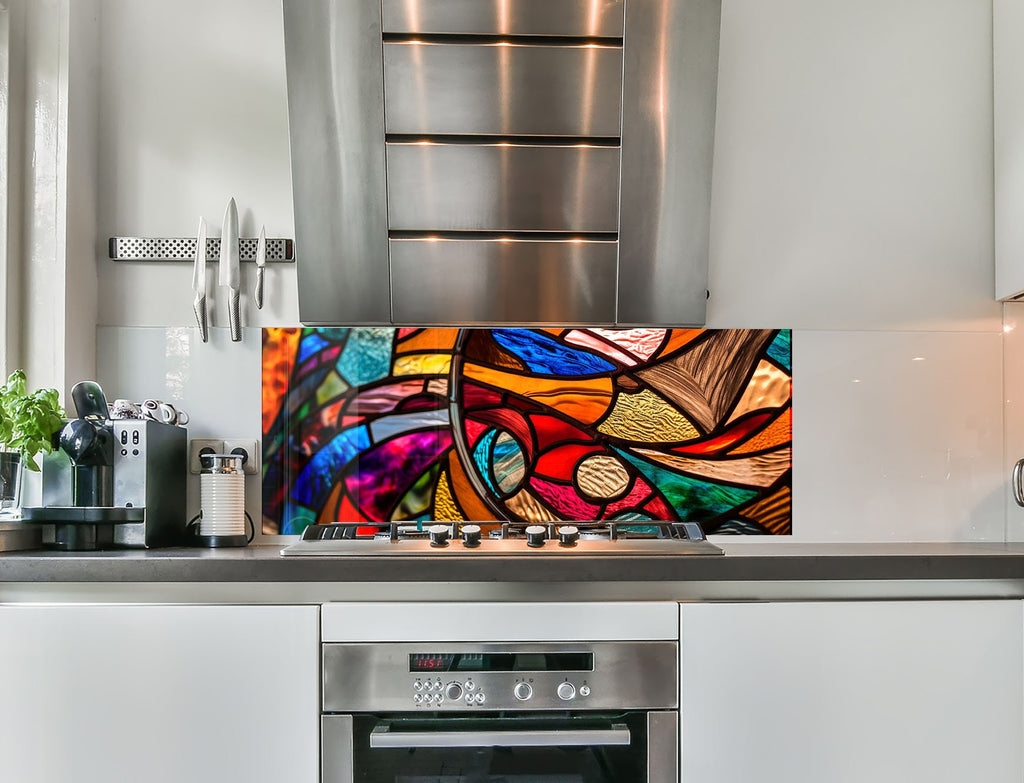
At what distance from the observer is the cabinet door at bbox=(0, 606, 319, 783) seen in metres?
1.48

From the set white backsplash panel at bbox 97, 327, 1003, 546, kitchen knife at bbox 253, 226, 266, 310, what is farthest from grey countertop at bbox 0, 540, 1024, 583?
kitchen knife at bbox 253, 226, 266, 310

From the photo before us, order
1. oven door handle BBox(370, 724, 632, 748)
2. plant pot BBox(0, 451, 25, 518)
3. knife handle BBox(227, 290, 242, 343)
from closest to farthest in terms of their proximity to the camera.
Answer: oven door handle BBox(370, 724, 632, 748), plant pot BBox(0, 451, 25, 518), knife handle BBox(227, 290, 242, 343)

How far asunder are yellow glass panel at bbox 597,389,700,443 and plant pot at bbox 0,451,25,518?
1.30 m

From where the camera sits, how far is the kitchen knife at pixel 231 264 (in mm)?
2016

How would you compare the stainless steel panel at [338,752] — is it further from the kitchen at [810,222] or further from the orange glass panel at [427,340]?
the orange glass panel at [427,340]

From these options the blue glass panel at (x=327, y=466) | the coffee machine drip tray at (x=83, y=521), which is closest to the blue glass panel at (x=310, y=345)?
the blue glass panel at (x=327, y=466)

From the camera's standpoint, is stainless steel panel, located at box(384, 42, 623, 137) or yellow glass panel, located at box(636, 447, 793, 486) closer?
stainless steel panel, located at box(384, 42, 623, 137)

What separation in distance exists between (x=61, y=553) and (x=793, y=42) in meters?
2.04

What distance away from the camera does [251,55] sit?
6.87 feet

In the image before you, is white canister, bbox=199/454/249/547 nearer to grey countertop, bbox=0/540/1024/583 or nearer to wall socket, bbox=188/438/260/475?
wall socket, bbox=188/438/260/475

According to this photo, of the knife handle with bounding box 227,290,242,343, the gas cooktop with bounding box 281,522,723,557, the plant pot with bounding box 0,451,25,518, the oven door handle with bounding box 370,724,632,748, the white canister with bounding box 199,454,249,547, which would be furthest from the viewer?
the knife handle with bounding box 227,290,242,343

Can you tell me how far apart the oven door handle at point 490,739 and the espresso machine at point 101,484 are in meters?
0.69

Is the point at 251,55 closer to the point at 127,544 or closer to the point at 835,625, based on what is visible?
the point at 127,544

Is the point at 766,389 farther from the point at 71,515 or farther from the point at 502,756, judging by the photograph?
the point at 71,515
